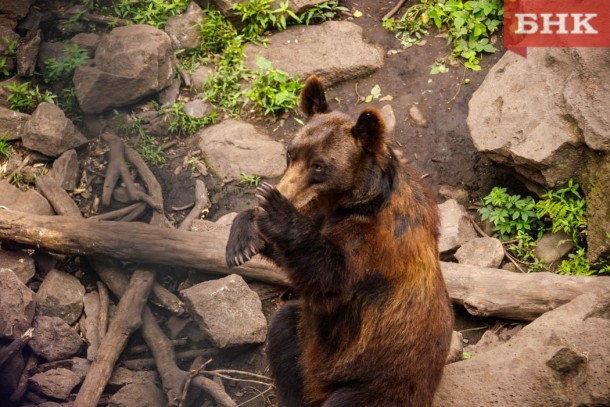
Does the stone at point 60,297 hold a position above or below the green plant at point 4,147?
below

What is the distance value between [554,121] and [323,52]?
122 inches

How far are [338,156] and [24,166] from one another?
176 inches

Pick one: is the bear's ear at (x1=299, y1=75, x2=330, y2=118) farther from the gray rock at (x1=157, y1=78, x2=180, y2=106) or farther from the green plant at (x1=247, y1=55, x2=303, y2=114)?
the gray rock at (x1=157, y1=78, x2=180, y2=106)

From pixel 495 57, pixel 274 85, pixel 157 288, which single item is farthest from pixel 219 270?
pixel 495 57

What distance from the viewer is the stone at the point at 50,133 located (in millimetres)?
8164

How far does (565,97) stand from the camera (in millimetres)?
7645

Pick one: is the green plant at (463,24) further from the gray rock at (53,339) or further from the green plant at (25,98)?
the gray rock at (53,339)

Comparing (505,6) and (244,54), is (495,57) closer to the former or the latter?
(505,6)

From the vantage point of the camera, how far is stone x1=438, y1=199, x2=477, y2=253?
25.0 feet

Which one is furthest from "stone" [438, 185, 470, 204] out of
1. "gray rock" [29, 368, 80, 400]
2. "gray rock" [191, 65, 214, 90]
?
"gray rock" [29, 368, 80, 400]

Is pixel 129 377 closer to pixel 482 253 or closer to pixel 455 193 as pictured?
pixel 482 253

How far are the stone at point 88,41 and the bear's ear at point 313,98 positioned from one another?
4295 millimetres

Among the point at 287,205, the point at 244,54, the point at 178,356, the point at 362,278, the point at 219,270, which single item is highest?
the point at 287,205

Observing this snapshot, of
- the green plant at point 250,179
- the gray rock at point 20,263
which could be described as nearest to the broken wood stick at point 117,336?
the gray rock at point 20,263
